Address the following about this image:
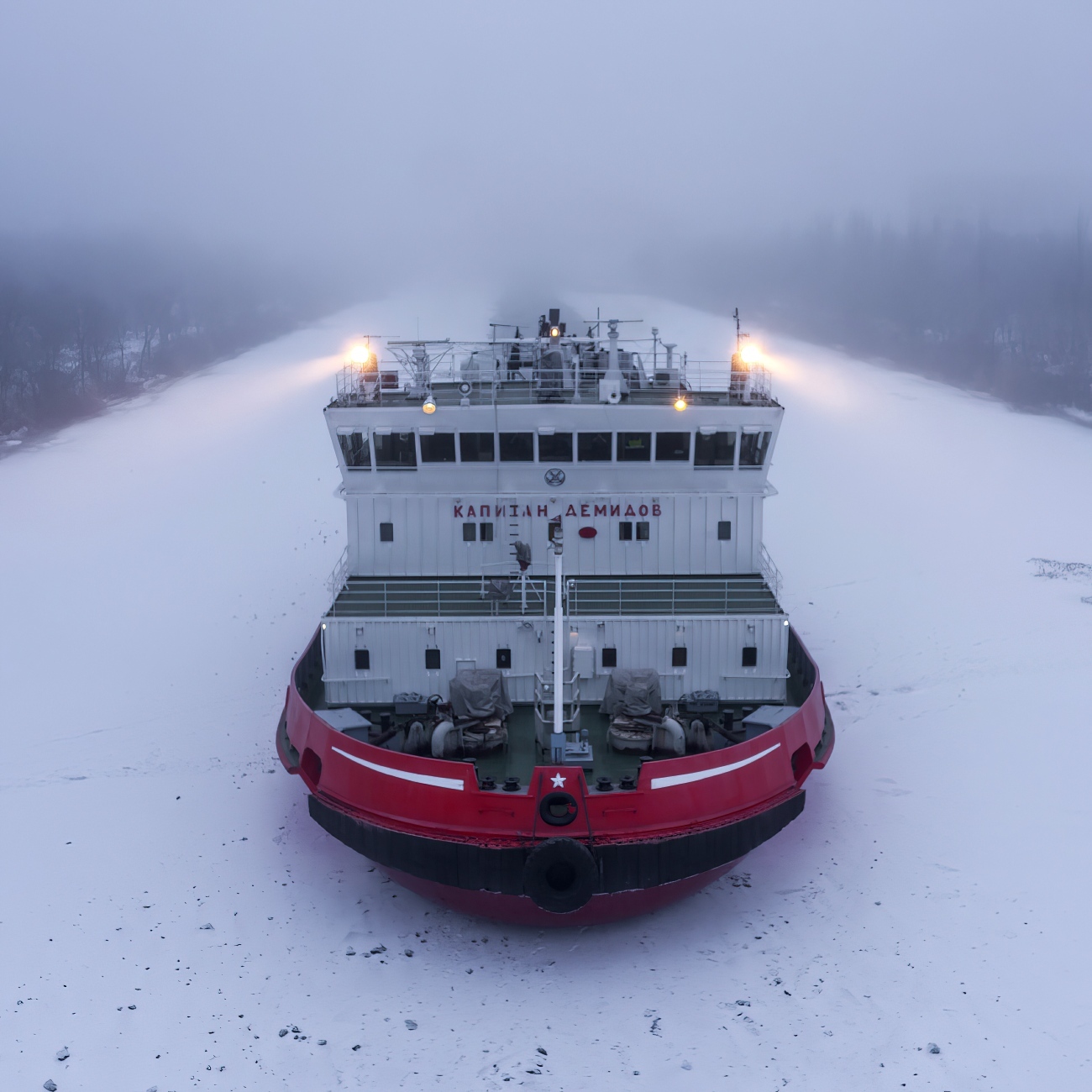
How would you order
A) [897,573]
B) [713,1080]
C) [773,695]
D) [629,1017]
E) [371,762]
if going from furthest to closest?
[897,573]
[773,695]
[371,762]
[629,1017]
[713,1080]

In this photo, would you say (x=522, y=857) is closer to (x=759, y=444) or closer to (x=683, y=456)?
(x=683, y=456)

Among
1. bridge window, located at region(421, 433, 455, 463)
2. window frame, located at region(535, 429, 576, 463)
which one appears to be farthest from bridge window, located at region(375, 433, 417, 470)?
window frame, located at region(535, 429, 576, 463)

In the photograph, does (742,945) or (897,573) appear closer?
(742,945)

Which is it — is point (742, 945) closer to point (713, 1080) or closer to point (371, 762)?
point (713, 1080)

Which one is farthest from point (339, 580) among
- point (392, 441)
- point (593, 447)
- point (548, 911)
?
point (548, 911)

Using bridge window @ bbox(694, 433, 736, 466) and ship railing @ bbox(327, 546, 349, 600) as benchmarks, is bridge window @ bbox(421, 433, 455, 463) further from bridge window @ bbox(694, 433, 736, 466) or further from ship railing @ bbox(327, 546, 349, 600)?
bridge window @ bbox(694, 433, 736, 466)

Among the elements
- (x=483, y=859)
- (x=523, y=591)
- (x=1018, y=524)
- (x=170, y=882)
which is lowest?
(x=1018, y=524)

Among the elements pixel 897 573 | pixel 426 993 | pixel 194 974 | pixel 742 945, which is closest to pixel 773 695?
pixel 742 945
